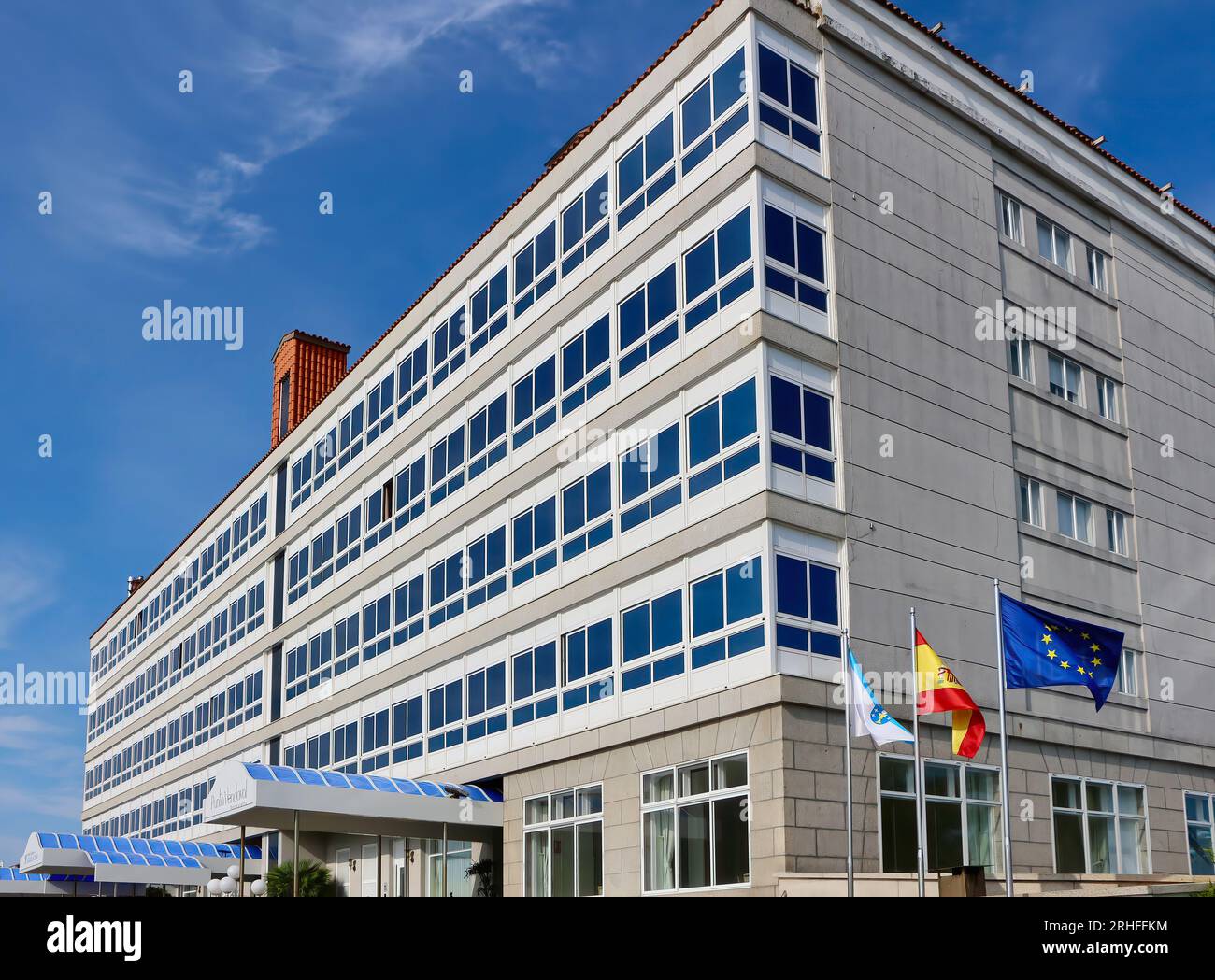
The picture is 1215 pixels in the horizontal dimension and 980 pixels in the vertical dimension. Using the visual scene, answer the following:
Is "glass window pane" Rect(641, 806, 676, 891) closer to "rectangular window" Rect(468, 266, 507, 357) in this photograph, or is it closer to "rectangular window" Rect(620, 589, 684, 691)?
"rectangular window" Rect(620, 589, 684, 691)

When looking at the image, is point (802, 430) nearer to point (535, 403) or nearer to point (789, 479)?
point (789, 479)

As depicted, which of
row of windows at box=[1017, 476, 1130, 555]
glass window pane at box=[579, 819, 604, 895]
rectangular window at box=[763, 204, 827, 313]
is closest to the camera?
rectangular window at box=[763, 204, 827, 313]

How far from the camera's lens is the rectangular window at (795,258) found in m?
25.6

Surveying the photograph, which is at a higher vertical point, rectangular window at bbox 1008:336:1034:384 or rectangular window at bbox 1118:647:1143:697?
rectangular window at bbox 1008:336:1034:384

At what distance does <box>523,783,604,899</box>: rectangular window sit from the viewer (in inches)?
1086

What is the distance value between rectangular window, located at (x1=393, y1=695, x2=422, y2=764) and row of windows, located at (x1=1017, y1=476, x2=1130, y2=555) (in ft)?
52.5

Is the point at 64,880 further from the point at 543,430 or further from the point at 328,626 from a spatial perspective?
the point at 543,430

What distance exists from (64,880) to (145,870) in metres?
8.12

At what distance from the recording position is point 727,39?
26938mm

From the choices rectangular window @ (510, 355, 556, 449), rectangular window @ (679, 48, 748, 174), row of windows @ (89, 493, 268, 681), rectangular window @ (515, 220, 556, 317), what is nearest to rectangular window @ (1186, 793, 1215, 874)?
rectangular window @ (510, 355, 556, 449)

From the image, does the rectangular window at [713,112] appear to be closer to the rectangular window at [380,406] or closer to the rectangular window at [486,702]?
the rectangular window at [486,702]

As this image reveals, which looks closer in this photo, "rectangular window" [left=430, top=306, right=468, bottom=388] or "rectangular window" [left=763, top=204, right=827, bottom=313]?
"rectangular window" [left=763, top=204, right=827, bottom=313]

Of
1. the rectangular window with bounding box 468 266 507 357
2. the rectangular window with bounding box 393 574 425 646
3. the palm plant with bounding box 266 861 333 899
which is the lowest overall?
the palm plant with bounding box 266 861 333 899

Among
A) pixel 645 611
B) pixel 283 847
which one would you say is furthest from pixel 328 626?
pixel 645 611
